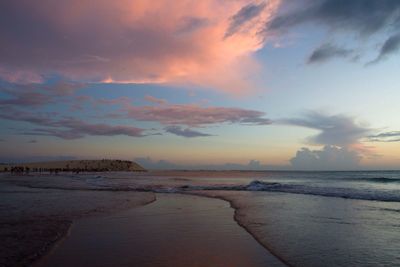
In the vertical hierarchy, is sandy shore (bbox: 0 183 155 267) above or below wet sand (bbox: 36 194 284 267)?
above

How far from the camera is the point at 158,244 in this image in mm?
9070

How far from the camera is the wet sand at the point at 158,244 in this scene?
747 centimetres

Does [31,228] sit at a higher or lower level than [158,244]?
higher

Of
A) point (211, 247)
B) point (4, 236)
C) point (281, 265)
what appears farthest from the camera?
point (4, 236)

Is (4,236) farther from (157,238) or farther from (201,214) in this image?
(201,214)

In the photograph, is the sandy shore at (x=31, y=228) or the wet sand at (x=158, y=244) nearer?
the wet sand at (x=158, y=244)

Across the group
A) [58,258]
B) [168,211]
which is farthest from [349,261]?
[168,211]

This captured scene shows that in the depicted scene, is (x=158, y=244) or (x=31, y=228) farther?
(x=31, y=228)

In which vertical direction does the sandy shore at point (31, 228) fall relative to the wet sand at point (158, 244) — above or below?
above

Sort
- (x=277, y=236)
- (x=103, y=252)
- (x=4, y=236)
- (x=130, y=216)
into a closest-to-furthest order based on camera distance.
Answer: (x=103, y=252)
(x=4, y=236)
(x=277, y=236)
(x=130, y=216)

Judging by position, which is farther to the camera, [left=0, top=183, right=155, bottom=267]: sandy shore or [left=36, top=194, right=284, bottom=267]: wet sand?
[left=0, top=183, right=155, bottom=267]: sandy shore

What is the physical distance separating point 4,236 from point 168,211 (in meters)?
7.57

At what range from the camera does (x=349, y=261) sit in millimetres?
7520

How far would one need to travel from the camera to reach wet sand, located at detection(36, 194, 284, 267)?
24.5 feet
